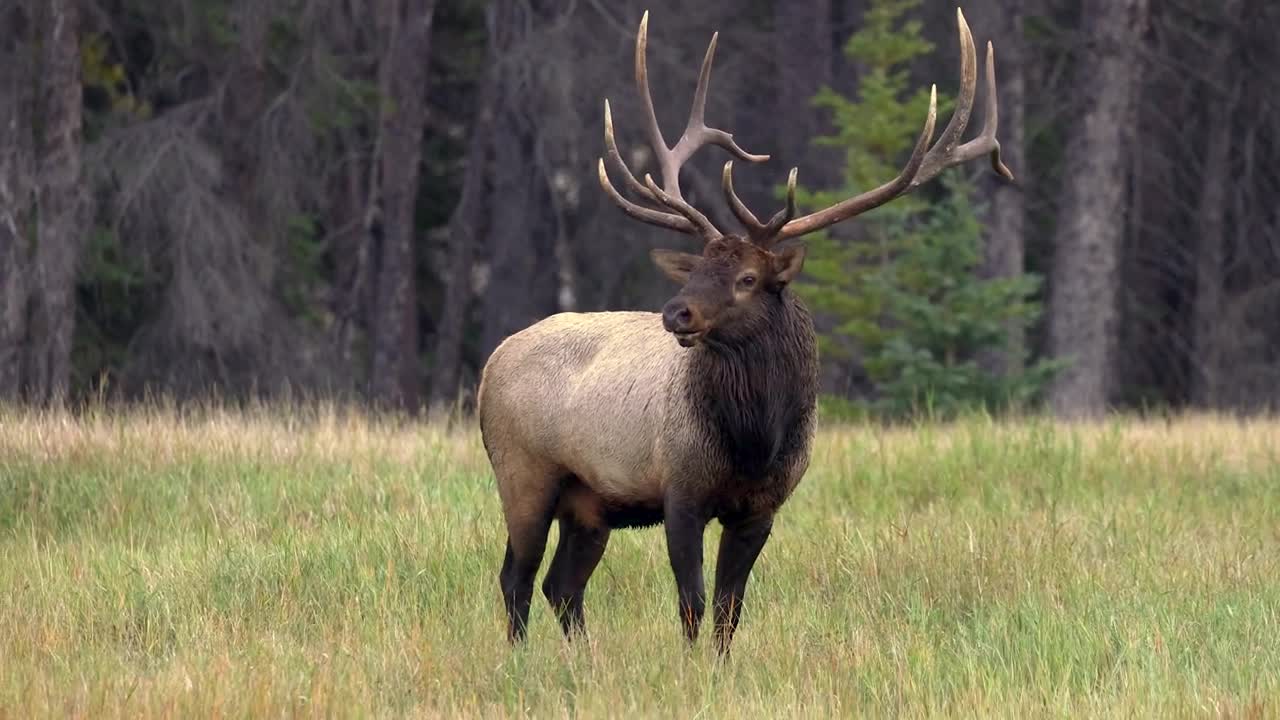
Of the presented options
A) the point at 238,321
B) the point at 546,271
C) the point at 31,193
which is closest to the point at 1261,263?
the point at 546,271

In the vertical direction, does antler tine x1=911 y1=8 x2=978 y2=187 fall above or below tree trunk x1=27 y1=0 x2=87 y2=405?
above

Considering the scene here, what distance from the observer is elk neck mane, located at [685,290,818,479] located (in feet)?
22.1

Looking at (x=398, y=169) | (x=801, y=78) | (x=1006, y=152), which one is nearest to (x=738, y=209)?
(x=1006, y=152)

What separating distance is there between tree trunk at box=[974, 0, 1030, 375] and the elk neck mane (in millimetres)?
12668

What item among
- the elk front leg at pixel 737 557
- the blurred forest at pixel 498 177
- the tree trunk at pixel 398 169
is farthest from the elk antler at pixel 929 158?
the tree trunk at pixel 398 169

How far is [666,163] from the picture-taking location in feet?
25.3

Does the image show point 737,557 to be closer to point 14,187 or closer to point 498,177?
point 14,187

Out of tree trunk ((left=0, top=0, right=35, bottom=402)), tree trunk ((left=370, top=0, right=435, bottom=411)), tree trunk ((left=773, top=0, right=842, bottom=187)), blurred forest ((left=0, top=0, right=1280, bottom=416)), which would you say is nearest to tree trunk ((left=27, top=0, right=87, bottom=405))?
blurred forest ((left=0, top=0, right=1280, bottom=416))

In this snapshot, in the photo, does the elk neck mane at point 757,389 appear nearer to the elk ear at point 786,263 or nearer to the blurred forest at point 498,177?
the elk ear at point 786,263

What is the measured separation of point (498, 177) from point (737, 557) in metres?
16.8

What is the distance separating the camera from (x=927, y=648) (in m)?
6.31

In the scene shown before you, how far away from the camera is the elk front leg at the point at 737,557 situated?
6805 millimetres

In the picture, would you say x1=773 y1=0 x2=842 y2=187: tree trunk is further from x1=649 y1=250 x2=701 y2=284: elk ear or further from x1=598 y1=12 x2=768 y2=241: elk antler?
x1=649 y1=250 x2=701 y2=284: elk ear

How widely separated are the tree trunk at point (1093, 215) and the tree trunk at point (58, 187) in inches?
384
